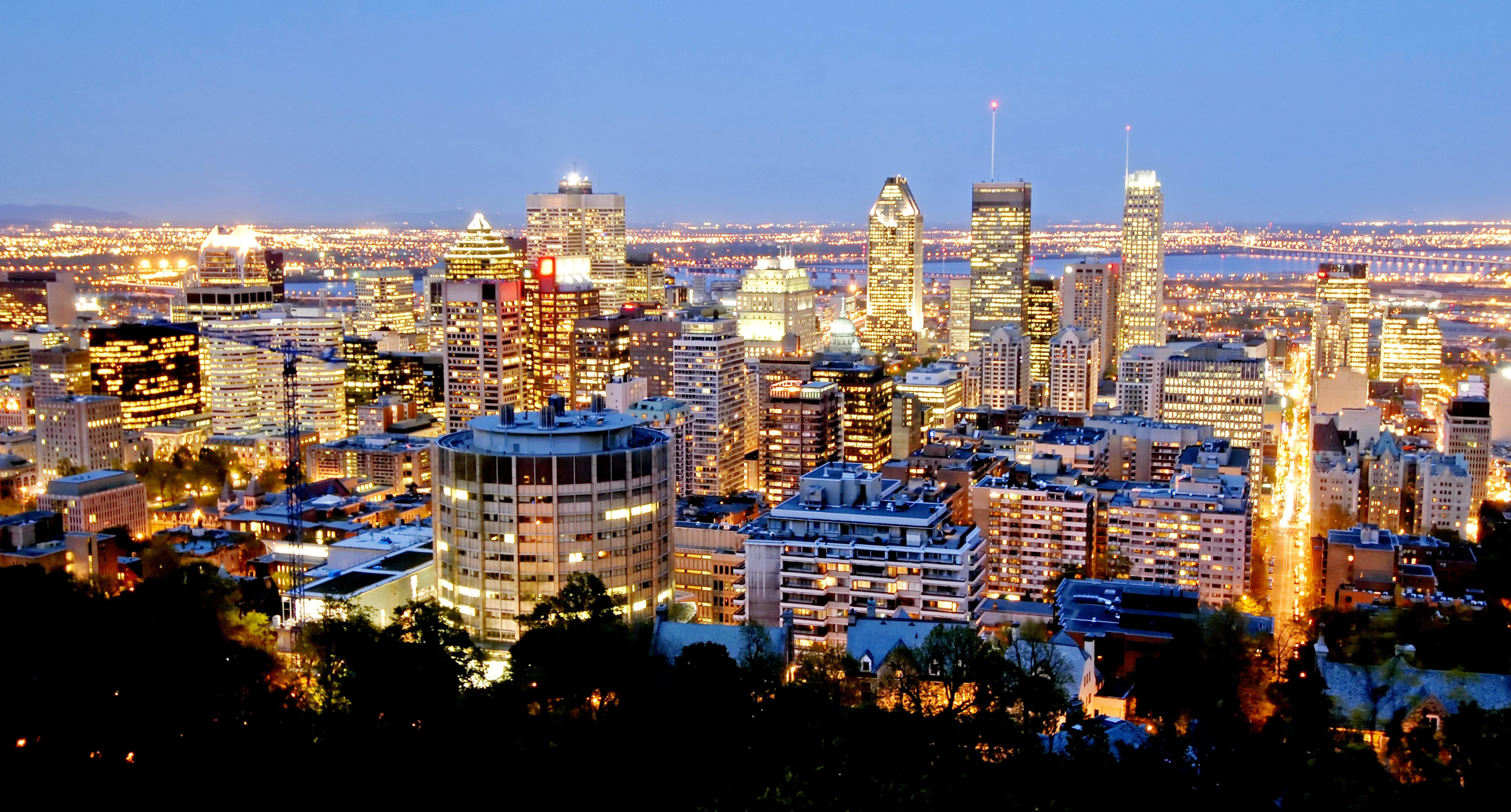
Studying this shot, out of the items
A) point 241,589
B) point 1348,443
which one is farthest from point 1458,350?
point 241,589

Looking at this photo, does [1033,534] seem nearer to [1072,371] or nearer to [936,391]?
[936,391]

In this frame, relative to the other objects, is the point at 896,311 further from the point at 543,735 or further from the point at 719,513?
the point at 543,735

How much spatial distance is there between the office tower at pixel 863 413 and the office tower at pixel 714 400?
4369mm

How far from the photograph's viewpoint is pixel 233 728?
15.0 metres

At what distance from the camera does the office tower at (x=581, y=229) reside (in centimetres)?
8719

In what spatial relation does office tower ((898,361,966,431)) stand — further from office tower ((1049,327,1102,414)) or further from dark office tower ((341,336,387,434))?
dark office tower ((341,336,387,434))

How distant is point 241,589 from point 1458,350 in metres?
74.9

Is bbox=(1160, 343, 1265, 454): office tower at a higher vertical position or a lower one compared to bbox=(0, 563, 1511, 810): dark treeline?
higher

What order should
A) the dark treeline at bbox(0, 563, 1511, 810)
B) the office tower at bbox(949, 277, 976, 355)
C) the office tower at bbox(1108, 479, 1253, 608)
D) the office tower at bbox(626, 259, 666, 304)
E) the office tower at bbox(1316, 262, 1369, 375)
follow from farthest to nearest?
the office tower at bbox(626, 259, 666, 304) → the office tower at bbox(949, 277, 976, 355) → the office tower at bbox(1316, 262, 1369, 375) → the office tower at bbox(1108, 479, 1253, 608) → the dark treeline at bbox(0, 563, 1511, 810)

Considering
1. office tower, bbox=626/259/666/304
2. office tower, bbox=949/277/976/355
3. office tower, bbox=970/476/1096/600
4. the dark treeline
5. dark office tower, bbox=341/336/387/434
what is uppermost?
office tower, bbox=626/259/666/304

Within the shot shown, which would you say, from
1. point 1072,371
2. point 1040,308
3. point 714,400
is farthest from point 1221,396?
point 1040,308

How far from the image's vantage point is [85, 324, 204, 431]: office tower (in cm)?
5856

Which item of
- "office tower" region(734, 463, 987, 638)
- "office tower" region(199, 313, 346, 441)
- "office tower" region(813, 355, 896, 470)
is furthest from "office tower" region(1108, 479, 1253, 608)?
"office tower" region(199, 313, 346, 441)

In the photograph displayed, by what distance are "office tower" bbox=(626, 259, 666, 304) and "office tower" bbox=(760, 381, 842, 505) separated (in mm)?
36025
